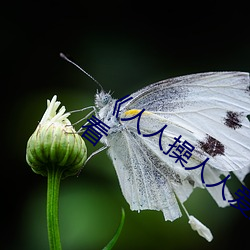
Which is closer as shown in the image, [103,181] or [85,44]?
[103,181]

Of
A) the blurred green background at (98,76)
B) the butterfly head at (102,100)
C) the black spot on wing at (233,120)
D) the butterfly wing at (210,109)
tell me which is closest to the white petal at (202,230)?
the butterfly wing at (210,109)

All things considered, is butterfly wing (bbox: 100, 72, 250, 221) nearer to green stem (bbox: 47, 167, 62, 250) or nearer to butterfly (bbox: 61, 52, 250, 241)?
butterfly (bbox: 61, 52, 250, 241)

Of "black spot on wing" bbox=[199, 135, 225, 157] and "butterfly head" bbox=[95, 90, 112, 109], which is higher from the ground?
"butterfly head" bbox=[95, 90, 112, 109]

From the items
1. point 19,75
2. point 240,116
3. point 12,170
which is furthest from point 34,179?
point 240,116

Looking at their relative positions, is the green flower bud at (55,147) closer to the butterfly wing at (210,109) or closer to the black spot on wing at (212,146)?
the butterfly wing at (210,109)

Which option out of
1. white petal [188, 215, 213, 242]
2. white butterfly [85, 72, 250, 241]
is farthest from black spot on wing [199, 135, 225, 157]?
white petal [188, 215, 213, 242]

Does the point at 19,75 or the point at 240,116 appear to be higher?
the point at 240,116

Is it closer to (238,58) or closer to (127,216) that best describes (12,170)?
(127,216)

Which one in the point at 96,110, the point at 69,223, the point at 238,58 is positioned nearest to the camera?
the point at 96,110
